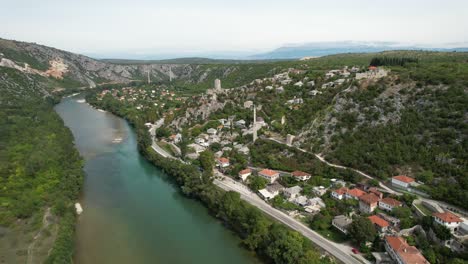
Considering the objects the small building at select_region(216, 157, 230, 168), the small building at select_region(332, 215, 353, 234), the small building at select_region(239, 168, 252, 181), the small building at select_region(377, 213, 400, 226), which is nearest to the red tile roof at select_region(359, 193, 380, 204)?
the small building at select_region(377, 213, 400, 226)

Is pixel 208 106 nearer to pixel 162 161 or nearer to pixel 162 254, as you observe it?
pixel 162 161

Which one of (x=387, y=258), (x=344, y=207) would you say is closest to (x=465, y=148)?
(x=344, y=207)

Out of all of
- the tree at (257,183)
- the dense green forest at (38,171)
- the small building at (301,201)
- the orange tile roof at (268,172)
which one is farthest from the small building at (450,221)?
the dense green forest at (38,171)

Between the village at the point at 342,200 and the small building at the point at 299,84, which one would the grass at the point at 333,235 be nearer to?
the village at the point at 342,200

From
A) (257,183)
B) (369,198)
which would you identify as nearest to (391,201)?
(369,198)

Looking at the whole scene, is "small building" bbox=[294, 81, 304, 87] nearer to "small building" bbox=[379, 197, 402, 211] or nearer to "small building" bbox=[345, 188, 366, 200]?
"small building" bbox=[345, 188, 366, 200]

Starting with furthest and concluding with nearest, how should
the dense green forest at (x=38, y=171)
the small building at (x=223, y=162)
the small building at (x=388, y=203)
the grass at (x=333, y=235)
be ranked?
the small building at (x=223, y=162) → the dense green forest at (x=38, y=171) → the small building at (x=388, y=203) → the grass at (x=333, y=235)
